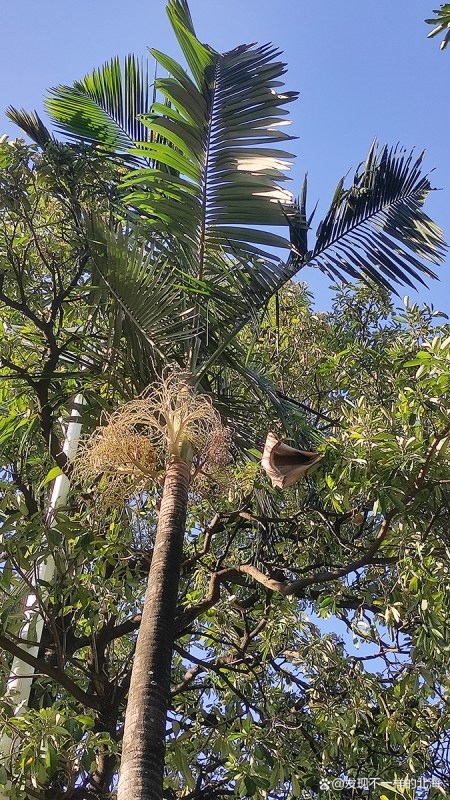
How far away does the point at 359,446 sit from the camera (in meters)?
4.21

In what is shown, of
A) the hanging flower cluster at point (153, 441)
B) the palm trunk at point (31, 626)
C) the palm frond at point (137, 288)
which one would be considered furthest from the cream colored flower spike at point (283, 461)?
the palm trunk at point (31, 626)

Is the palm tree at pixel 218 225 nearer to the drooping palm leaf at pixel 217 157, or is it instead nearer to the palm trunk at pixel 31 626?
the drooping palm leaf at pixel 217 157

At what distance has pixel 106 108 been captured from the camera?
5551 millimetres

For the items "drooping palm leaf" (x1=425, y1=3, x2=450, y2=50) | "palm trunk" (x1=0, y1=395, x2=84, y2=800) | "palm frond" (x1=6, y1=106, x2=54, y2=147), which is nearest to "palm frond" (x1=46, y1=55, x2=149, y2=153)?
"palm frond" (x1=6, y1=106, x2=54, y2=147)

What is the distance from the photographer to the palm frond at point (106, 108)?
5.44 metres

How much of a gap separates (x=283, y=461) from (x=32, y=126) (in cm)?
337

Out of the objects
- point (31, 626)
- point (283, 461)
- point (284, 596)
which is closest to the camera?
point (283, 461)

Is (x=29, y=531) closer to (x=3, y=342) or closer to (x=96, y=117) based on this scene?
(x=3, y=342)

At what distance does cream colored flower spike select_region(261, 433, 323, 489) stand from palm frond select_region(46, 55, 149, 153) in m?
2.77

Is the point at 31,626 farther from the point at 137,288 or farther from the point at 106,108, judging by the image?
the point at 106,108

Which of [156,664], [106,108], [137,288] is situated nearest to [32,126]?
[106,108]

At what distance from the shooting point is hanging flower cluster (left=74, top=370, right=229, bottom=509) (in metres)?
3.45

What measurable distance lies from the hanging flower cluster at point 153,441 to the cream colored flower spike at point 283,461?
8.4 inches

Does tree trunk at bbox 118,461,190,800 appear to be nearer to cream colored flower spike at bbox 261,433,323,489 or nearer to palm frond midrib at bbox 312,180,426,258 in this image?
cream colored flower spike at bbox 261,433,323,489
